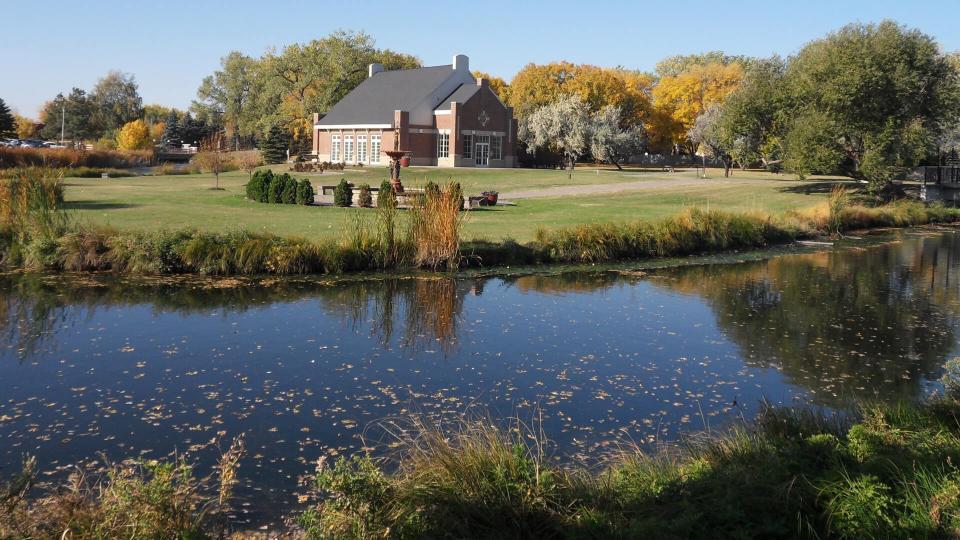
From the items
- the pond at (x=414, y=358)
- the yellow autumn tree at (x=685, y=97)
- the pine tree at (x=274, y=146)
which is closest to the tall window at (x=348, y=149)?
the pine tree at (x=274, y=146)

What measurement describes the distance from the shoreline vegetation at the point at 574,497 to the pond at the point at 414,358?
116 centimetres

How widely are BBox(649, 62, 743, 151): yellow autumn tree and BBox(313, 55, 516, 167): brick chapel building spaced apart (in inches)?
868

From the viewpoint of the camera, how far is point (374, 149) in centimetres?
6075

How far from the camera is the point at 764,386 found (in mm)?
9852

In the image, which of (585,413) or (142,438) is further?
(585,413)

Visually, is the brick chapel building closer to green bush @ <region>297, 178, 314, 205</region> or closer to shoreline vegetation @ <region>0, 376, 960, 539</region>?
green bush @ <region>297, 178, 314, 205</region>

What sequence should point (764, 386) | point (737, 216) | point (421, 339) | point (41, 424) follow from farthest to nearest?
point (737, 216) < point (421, 339) < point (764, 386) < point (41, 424)

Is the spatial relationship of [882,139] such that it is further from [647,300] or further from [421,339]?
[421,339]

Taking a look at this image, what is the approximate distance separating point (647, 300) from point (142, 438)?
988cm

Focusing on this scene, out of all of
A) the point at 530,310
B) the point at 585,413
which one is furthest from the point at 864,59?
the point at 585,413

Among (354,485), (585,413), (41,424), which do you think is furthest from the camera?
(585,413)

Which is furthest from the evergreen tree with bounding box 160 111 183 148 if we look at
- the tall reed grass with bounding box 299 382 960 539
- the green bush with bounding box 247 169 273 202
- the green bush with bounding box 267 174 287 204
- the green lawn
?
the tall reed grass with bounding box 299 382 960 539

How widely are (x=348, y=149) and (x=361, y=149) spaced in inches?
62.0

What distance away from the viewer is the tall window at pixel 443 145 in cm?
6016
